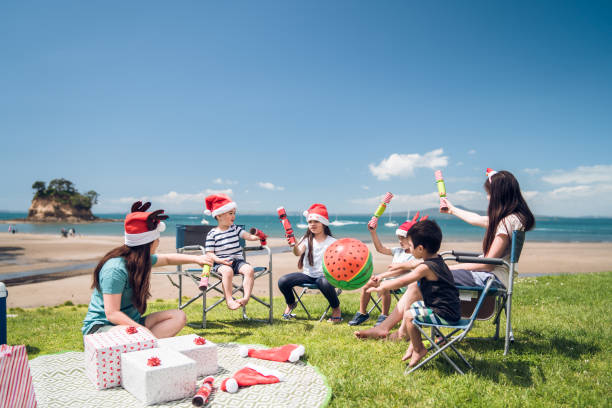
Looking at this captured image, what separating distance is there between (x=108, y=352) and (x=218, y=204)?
260cm

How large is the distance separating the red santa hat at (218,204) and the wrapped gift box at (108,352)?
229cm

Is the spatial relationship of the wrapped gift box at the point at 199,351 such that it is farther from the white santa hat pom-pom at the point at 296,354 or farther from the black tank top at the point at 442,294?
the black tank top at the point at 442,294

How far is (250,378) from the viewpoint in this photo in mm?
2816

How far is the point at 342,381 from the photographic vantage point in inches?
109

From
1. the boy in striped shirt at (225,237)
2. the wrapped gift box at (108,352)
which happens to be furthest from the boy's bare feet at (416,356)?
the boy in striped shirt at (225,237)

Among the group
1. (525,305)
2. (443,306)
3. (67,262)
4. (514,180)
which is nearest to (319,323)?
(443,306)

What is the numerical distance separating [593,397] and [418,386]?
43.5 inches

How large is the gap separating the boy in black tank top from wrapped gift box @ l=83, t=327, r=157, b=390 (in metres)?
1.83

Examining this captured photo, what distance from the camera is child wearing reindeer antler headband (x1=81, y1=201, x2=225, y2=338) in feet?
9.95

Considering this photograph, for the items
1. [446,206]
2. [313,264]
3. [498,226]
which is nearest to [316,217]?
[313,264]

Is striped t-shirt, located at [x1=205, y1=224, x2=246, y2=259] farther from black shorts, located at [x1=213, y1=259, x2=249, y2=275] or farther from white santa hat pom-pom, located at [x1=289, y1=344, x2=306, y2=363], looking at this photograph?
white santa hat pom-pom, located at [x1=289, y1=344, x2=306, y2=363]

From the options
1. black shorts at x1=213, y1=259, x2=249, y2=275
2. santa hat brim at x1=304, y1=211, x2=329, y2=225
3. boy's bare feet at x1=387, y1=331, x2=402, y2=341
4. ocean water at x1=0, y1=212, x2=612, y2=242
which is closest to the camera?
boy's bare feet at x1=387, y1=331, x2=402, y2=341

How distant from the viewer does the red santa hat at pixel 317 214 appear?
5117 mm

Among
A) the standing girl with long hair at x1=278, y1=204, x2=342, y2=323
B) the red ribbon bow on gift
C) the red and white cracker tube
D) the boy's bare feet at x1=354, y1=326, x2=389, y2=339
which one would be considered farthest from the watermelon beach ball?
the red ribbon bow on gift
